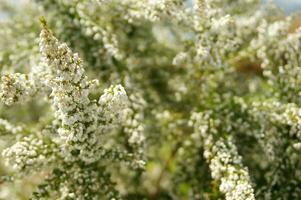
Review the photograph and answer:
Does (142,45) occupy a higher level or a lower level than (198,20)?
higher

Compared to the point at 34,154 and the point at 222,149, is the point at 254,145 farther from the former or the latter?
the point at 34,154

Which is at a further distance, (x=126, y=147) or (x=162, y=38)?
(x=162, y=38)

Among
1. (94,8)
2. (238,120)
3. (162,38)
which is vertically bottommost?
(238,120)

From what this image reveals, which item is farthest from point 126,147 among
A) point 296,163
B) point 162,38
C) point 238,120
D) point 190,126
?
point 162,38

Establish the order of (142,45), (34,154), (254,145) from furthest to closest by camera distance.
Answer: (142,45)
(254,145)
(34,154)

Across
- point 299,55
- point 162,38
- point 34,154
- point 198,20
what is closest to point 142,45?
point 162,38

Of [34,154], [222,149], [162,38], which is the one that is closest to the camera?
[34,154]
